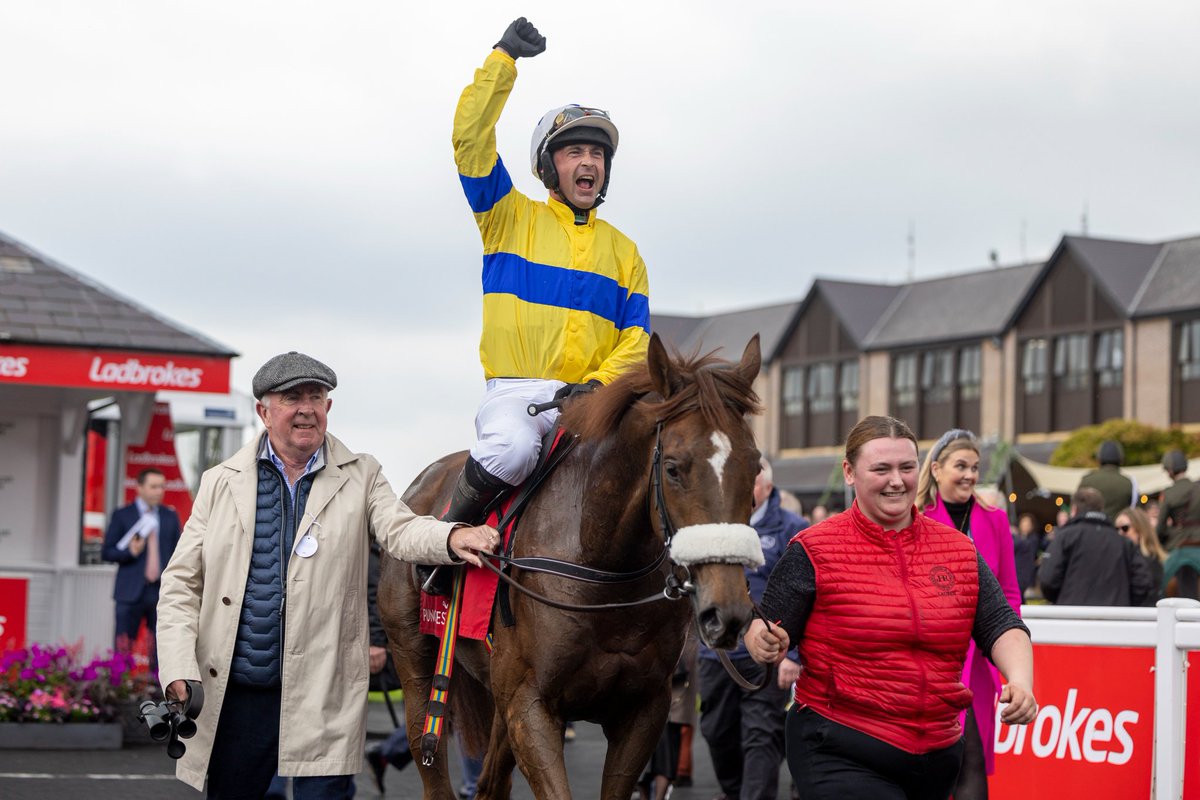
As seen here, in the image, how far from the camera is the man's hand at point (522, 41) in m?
6.04

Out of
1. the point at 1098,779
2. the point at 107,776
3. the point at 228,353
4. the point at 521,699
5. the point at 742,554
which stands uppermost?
the point at 228,353

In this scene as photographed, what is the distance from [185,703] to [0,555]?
1150 cm

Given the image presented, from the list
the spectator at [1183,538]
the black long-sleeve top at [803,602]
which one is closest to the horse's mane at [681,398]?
the black long-sleeve top at [803,602]

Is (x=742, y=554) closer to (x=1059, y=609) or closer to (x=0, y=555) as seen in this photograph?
(x=1059, y=609)

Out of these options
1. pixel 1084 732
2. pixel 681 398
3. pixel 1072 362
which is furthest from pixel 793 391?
pixel 681 398

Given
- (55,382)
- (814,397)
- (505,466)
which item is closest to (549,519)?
(505,466)

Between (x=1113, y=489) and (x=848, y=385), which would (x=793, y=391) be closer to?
(x=848, y=385)

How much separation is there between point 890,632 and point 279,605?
6.57 feet

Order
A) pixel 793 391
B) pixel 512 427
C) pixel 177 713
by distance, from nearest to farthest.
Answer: pixel 177 713 < pixel 512 427 < pixel 793 391

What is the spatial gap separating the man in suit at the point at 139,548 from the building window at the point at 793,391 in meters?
45.6

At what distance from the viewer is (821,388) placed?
2306 inches

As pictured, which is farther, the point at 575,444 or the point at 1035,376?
the point at 1035,376

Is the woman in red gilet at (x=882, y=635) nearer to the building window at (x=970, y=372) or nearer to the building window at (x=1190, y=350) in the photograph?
the building window at (x=1190, y=350)

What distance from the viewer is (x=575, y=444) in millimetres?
5883
